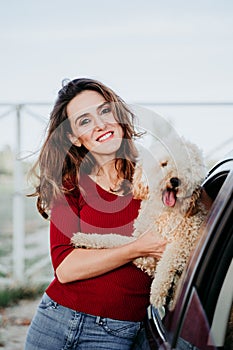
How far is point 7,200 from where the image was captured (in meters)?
6.39

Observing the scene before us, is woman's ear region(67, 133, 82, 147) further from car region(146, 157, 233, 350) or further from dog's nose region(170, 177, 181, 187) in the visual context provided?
car region(146, 157, 233, 350)

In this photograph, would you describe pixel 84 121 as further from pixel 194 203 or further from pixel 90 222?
pixel 194 203

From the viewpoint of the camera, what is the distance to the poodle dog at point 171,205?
5.99 feet

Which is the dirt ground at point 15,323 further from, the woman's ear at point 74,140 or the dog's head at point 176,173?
the dog's head at point 176,173

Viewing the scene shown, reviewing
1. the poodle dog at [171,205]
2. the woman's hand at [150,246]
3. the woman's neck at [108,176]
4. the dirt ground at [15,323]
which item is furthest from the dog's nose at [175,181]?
the dirt ground at [15,323]

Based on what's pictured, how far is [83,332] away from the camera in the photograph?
78.6 inches

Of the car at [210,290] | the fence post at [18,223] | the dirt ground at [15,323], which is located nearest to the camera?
the car at [210,290]

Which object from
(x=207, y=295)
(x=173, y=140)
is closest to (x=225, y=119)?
(x=173, y=140)

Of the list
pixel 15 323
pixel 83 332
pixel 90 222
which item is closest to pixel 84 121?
pixel 90 222

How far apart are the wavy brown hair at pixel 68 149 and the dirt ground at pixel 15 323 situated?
287cm

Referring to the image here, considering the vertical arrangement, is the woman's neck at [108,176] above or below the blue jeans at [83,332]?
above

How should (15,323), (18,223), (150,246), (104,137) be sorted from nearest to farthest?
1. (150,246)
2. (104,137)
3. (15,323)
4. (18,223)

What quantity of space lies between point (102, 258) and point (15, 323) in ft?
11.9

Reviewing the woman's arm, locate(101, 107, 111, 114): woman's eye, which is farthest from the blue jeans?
locate(101, 107, 111, 114): woman's eye
